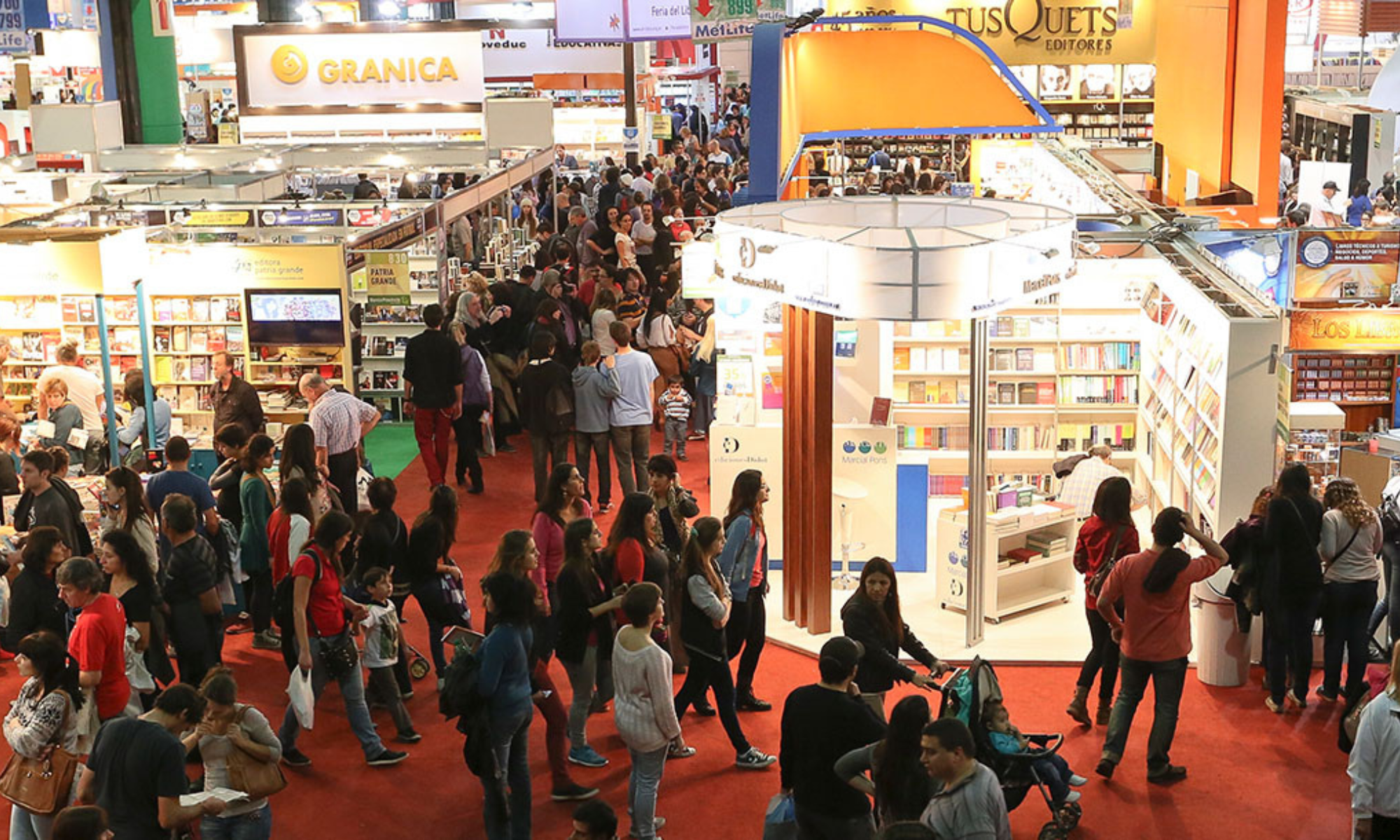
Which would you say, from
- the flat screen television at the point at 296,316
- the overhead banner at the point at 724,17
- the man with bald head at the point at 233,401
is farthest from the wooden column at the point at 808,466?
the overhead banner at the point at 724,17

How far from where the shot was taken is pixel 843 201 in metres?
9.13

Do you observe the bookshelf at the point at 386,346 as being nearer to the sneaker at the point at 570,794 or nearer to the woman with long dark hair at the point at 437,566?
the woman with long dark hair at the point at 437,566

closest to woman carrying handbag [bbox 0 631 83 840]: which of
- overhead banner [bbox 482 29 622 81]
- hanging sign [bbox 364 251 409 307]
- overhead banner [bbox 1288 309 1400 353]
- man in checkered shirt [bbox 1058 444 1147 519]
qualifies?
man in checkered shirt [bbox 1058 444 1147 519]

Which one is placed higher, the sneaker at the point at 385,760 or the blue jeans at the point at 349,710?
the blue jeans at the point at 349,710

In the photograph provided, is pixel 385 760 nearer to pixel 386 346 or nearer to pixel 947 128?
pixel 947 128

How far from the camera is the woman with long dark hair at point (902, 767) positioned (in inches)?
197

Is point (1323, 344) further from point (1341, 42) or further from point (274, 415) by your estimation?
point (1341, 42)

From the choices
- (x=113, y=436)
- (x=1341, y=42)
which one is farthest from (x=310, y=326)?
(x=1341, y=42)

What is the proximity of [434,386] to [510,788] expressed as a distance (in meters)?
5.23

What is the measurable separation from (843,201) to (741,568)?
8.63ft

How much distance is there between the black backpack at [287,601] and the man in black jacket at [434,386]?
3.85 m

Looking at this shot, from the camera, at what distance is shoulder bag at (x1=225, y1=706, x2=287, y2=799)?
5.75m

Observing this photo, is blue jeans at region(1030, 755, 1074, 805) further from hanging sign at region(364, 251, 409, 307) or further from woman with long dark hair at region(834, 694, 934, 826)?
hanging sign at region(364, 251, 409, 307)

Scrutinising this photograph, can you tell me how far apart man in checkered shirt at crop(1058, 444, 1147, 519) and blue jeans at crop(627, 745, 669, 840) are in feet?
13.5
